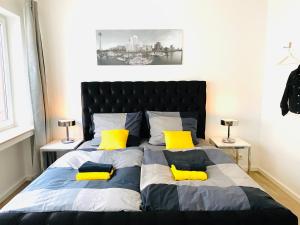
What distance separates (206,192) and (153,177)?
0.44m

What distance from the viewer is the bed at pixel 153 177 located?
1.40 metres

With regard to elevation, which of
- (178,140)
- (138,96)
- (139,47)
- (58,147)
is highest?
(139,47)

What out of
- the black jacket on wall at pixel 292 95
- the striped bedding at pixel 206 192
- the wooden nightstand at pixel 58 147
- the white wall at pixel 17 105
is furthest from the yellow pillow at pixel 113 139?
the black jacket on wall at pixel 292 95

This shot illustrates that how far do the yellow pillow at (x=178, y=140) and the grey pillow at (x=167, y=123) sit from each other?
4.6 inches

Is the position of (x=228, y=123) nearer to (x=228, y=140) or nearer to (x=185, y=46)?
(x=228, y=140)

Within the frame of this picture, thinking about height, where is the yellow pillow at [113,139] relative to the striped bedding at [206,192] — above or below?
above

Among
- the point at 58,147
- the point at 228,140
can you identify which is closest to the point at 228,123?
the point at 228,140

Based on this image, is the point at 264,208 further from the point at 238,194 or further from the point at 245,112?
the point at 245,112

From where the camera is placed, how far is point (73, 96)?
3.39m

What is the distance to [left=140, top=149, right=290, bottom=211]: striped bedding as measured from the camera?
1.51 meters

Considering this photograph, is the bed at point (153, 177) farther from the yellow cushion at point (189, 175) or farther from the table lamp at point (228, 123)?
the table lamp at point (228, 123)

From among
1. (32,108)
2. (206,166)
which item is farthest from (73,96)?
(206,166)

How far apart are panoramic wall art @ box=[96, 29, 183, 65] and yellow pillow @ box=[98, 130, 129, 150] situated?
1.03 metres

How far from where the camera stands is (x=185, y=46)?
10.9 feet
